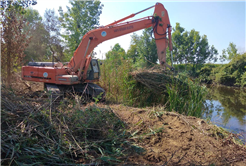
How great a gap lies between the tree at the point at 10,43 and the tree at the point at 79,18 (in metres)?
10.8

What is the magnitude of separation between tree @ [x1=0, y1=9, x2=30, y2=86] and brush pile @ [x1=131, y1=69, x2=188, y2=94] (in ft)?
18.0

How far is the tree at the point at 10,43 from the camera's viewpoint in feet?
23.2

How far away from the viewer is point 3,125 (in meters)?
2.80

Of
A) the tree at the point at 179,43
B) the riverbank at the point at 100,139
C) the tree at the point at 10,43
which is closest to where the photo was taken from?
the riverbank at the point at 100,139

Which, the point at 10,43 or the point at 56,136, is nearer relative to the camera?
the point at 56,136

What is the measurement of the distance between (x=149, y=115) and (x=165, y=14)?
4.65 metres

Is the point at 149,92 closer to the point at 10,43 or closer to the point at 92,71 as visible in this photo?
the point at 92,71

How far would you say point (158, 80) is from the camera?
6.72m

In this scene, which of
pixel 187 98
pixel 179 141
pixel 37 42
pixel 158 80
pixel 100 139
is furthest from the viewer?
pixel 37 42

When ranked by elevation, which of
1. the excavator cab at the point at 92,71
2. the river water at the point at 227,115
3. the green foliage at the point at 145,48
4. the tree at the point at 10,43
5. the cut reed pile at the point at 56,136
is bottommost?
the river water at the point at 227,115

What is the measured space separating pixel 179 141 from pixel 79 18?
60.9 ft

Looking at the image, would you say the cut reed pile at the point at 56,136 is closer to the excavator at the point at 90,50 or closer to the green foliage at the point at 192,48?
the excavator at the point at 90,50

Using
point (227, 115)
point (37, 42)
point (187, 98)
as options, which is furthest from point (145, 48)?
point (187, 98)

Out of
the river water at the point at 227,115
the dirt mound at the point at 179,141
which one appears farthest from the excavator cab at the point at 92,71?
the river water at the point at 227,115
